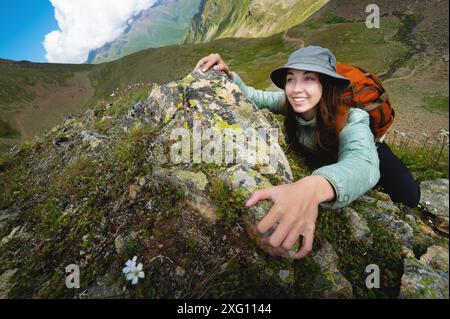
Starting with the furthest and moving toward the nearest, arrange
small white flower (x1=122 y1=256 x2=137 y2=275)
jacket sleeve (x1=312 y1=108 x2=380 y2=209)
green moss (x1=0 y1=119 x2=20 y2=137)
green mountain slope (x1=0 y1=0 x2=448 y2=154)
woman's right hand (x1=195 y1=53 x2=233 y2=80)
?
green moss (x1=0 y1=119 x2=20 y2=137), green mountain slope (x1=0 y1=0 x2=448 y2=154), woman's right hand (x1=195 y1=53 x2=233 y2=80), small white flower (x1=122 y1=256 x2=137 y2=275), jacket sleeve (x1=312 y1=108 x2=380 y2=209)

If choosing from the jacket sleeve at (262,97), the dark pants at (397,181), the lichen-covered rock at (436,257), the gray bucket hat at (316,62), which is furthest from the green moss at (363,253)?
the jacket sleeve at (262,97)

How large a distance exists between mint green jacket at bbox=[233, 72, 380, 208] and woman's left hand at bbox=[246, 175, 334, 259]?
41cm

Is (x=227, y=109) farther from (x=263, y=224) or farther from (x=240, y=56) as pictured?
(x=240, y=56)

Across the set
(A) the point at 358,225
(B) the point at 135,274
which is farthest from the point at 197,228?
(A) the point at 358,225

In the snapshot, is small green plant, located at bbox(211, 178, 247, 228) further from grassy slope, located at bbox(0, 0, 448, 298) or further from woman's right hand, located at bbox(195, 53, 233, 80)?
woman's right hand, located at bbox(195, 53, 233, 80)

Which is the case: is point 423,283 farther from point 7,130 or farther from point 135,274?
point 7,130

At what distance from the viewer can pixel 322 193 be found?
6.84 feet

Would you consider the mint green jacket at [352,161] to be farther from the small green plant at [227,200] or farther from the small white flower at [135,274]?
the small white flower at [135,274]

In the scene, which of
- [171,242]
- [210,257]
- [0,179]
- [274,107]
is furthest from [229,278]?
[0,179]

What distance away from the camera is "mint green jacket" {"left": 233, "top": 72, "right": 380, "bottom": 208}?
7.43 ft

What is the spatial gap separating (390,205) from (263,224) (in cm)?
302

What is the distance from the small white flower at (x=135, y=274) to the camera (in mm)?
2596

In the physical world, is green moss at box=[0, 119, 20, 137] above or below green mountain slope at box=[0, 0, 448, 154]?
below

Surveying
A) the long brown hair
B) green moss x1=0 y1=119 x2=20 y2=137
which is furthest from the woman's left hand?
green moss x1=0 y1=119 x2=20 y2=137
